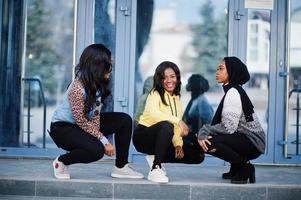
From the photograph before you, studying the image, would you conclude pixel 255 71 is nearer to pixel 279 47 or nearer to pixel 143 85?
pixel 279 47

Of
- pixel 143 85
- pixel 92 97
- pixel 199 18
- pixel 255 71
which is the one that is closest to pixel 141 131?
pixel 92 97

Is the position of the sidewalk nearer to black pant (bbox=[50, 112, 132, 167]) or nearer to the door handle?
black pant (bbox=[50, 112, 132, 167])

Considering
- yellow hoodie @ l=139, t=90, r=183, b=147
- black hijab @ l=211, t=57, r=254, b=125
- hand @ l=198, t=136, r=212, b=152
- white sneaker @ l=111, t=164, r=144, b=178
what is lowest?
white sneaker @ l=111, t=164, r=144, b=178

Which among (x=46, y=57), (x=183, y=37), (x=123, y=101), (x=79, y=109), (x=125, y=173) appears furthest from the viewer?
(x=46, y=57)

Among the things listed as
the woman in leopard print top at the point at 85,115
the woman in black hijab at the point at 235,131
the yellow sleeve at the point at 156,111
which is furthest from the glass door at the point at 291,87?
the woman in leopard print top at the point at 85,115

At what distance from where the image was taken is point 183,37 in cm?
650

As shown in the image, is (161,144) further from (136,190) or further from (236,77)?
(236,77)

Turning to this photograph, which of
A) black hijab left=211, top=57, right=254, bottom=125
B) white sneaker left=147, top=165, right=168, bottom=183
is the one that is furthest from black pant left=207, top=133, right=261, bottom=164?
white sneaker left=147, top=165, right=168, bottom=183

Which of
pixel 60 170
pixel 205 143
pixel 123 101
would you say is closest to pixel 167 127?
pixel 205 143

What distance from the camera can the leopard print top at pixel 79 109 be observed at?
3.97 meters

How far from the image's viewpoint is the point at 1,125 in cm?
578

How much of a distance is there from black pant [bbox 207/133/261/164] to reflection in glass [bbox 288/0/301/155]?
5.07 feet

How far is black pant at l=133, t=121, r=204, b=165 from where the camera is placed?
4125 millimetres

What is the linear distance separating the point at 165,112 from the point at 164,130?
23cm
